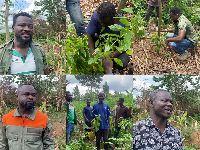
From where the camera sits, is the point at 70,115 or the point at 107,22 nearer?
the point at 107,22

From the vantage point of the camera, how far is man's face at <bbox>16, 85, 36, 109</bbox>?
2584 millimetres

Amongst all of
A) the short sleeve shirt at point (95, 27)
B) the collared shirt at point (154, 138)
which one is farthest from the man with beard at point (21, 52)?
the collared shirt at point (154, 138)

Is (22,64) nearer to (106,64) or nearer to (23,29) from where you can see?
(23,29)

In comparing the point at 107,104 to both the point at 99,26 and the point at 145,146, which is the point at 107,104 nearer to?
the point at 145,146

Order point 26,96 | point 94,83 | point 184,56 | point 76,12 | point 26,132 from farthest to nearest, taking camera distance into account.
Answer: point 184,56 < point 76,12 < point 94,83 < point 26,96 < point 26,132

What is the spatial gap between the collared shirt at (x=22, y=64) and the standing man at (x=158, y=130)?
4.48ft

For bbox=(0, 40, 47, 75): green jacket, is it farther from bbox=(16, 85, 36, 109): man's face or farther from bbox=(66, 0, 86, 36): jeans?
bbox=(66, 0, 86, 36): jeans

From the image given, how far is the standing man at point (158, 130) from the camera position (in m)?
2.79

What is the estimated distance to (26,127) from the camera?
8.27 feet

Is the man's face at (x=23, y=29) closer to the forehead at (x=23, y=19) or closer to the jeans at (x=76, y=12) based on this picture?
the forehead at (x=23, y=19)

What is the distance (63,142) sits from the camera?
2945 millimetres

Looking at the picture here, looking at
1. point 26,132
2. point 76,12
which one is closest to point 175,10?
point 76,12

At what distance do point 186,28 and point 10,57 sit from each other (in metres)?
2.22

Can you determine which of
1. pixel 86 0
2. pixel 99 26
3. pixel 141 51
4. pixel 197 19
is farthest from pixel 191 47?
pixel 86 0
